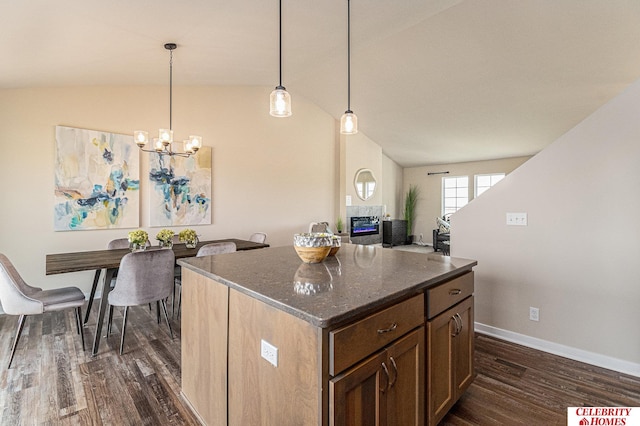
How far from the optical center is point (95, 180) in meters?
3.96

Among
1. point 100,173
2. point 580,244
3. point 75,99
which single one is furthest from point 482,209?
point 75,99

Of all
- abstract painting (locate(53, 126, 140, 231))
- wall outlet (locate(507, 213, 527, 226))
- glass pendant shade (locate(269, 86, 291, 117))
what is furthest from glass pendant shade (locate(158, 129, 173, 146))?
wall outlet (locate(507, 213, 527, 226))

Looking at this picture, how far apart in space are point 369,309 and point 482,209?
2.38 meters

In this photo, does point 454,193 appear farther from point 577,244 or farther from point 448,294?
point 448,294

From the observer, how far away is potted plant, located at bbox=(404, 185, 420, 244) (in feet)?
30.4

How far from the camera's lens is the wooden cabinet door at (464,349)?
1768 millimetres

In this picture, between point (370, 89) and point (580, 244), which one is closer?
point (580, 244)

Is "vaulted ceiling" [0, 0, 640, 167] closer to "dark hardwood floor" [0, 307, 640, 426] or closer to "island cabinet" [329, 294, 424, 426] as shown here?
"dark hardwood floor" [0, 307, 640, 426]

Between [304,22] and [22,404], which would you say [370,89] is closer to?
[304,22]

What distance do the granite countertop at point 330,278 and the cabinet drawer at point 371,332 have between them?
40 mm

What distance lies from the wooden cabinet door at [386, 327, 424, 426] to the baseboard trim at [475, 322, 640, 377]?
187cm

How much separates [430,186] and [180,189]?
6.91 meters

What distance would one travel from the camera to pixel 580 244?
8.26 feet

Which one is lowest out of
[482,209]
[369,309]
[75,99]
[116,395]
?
[116,395]
